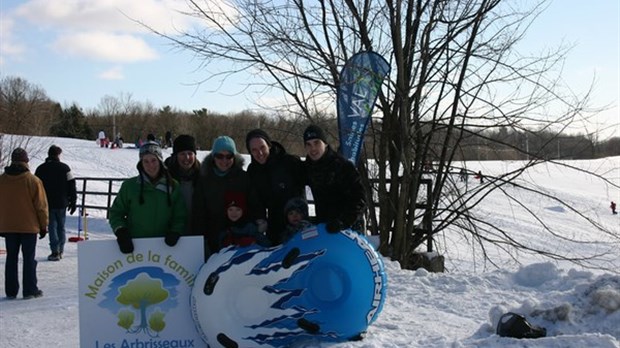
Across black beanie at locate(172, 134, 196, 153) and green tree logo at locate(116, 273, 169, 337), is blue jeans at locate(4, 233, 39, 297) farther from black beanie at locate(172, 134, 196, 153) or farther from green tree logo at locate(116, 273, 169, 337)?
green tree logo at locate(116, 273, 169, 337)

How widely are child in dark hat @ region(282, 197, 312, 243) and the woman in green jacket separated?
3.00 feet

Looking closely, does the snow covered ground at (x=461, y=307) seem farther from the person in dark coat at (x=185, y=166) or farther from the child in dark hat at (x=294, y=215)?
the person in dark coat at (x=185, y=166)

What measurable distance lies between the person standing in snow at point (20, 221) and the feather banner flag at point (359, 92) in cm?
424

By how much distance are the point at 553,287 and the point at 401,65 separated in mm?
4208

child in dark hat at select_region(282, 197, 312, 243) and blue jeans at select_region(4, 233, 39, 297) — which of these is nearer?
child in dark hat at select_region(282, 197, 312, 243)

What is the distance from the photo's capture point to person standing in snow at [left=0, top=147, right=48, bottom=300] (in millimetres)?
7641

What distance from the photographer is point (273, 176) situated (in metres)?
5.62

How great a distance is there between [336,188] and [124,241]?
1829mm

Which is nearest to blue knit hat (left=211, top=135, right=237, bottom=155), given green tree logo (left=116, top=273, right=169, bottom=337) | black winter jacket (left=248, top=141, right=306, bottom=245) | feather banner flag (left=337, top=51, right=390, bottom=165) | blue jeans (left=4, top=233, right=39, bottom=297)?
black winter jacket (left=248, top=141, right=306, bottom=245)

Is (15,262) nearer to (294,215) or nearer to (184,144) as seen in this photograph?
(184,144)

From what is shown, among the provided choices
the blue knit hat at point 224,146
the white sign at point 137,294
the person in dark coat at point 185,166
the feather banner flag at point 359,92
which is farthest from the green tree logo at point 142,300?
the feather banner flag at point 359,92

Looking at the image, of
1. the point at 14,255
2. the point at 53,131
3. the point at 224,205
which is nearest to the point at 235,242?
the point at 224,205

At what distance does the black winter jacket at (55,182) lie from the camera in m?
10.5

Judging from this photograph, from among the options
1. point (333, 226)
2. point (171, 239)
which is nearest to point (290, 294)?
point (333, 226)
